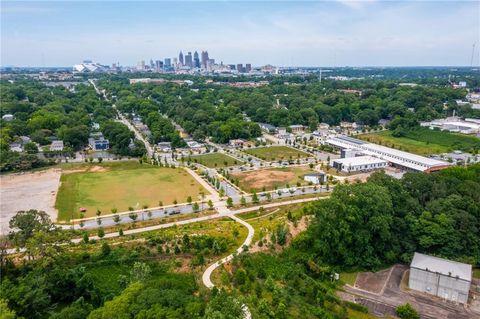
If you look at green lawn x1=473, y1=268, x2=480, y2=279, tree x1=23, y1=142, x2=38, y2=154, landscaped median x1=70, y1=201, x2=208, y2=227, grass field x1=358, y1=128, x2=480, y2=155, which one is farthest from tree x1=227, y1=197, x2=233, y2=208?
grass field x1=358, y1=128, x2=480, y2=155

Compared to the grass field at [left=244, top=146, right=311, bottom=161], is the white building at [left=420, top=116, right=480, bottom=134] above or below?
above

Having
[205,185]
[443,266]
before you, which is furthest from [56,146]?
[443,266]

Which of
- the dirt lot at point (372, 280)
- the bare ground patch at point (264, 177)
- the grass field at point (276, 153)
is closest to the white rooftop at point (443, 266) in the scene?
the dirt lot at point (372, 280)

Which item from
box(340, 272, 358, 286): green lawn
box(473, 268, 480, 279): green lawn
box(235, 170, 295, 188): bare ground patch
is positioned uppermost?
box(235, 170, 295, 188): bare ground patch

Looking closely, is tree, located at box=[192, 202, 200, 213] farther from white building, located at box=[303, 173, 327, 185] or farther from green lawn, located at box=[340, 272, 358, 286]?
white building, located at box=[303, 173, 327, 185]

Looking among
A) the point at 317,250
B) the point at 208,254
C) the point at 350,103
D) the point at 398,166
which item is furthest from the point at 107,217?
the point at 350,103

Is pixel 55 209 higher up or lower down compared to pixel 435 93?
lower down

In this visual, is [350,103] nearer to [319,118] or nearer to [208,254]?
[319,118]
